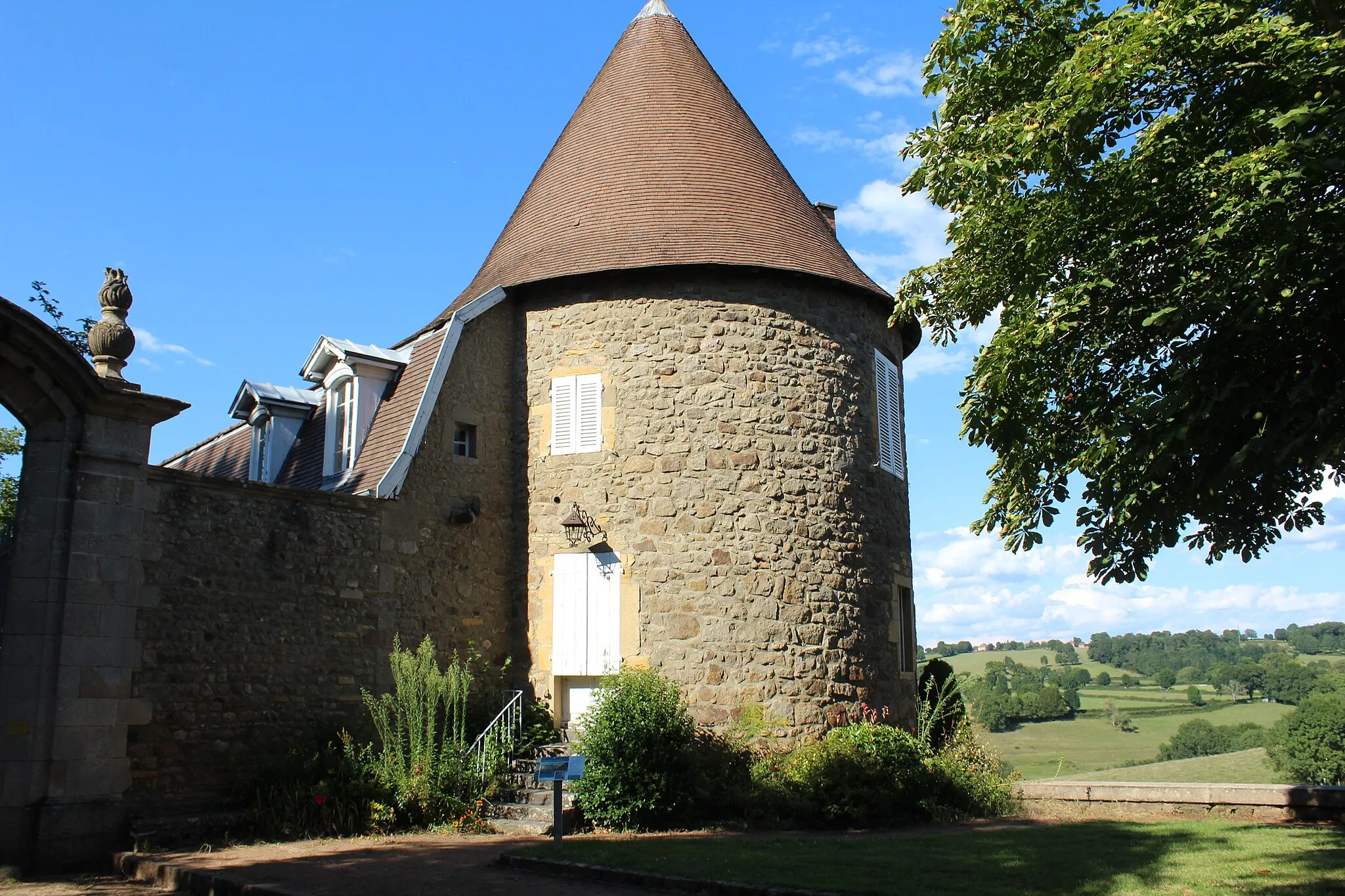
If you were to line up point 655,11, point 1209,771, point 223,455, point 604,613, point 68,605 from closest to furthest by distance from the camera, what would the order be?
point 68,605 < point 604,613 < point 655,11 < point 223,455 < point 1209,771

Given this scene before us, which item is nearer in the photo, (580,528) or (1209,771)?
(580,528)

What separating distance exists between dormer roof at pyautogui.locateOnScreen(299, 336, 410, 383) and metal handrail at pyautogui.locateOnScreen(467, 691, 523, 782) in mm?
4962

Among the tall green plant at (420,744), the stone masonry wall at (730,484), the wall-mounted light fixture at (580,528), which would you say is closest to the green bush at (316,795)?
the tall green plant at (420,744)

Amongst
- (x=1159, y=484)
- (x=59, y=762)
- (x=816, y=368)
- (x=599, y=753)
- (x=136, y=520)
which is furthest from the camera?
→ (x=816, y=368)

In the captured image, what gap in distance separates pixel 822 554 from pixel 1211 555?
5106 mm

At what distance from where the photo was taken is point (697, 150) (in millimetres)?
16406

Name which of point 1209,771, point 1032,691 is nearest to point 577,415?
point 1209,771

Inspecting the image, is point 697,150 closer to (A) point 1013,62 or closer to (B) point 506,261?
(B) point 506,261

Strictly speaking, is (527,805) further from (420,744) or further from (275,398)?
(275,398)

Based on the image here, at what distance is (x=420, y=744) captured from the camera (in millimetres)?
11883

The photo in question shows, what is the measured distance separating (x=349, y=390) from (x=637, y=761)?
6849mm

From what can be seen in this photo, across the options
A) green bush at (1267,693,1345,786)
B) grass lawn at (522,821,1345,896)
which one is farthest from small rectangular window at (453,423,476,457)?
green bush at (1267,693,1345,786)

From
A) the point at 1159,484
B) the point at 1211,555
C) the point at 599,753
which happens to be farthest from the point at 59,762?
the point at 1211,555

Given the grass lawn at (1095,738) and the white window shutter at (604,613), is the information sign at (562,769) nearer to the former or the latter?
the white window shutter at (604,613)
